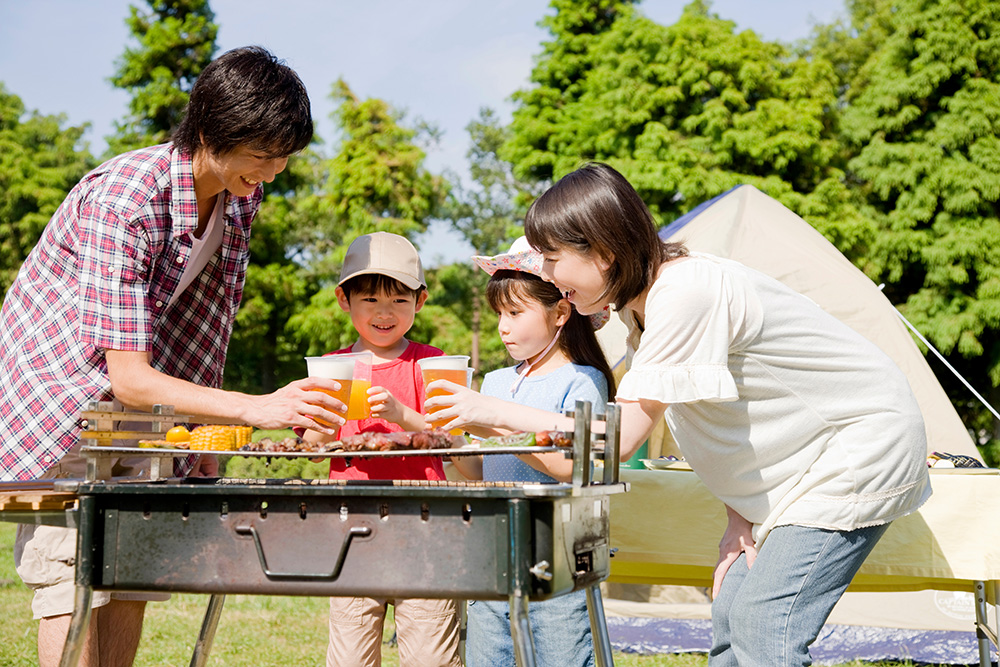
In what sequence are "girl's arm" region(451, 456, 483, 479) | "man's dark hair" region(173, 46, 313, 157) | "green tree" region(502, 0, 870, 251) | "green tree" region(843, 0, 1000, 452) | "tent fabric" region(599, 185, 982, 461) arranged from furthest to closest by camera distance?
"green tree" region(502, 0, 870, 251) < "green tree" region(843, 0, 1000, 452) < "tent fabric" region(599, 185, 982, 461) < "girl's arm" region(451, 456, 483, 479) < "man's dark hair" region(173, 46, 313, 157)

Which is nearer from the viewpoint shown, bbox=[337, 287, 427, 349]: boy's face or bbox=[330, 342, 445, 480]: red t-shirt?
bbox=[330, 342, 445, 480]: red t-shirt

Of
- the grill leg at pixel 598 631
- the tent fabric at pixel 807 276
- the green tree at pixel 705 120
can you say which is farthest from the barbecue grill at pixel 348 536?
the green tree at pixel 705 120

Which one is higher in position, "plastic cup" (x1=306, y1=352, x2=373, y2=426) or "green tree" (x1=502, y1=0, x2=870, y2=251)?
"green tree" (x1=502, y1=0, x2=870, y2=251)

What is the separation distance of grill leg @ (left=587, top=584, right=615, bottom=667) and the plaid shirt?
1.38 metres

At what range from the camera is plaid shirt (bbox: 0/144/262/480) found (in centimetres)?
238

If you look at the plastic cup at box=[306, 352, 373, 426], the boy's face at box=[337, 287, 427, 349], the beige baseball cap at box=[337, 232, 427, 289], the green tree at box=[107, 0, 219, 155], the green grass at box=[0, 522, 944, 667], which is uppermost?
the green tree at box=[107, 0, 219, 155]

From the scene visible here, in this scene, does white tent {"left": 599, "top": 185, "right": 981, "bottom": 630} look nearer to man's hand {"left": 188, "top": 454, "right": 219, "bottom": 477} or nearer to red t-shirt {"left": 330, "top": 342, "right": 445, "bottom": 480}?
red t-shirt {"left": 330, "top": 342, "right": 445, "bottom": 480}

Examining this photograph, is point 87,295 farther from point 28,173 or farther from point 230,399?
point 28,173

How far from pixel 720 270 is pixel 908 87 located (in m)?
15.8

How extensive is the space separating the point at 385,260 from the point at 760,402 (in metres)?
1.43

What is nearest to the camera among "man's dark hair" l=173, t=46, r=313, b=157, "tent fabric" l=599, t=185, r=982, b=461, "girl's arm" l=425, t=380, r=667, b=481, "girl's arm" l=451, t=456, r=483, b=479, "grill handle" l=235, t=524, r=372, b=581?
"grill handle" l=235, t=524, r=372, b=581

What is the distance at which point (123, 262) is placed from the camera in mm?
2404

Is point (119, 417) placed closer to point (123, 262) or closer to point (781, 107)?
point (123, 262)

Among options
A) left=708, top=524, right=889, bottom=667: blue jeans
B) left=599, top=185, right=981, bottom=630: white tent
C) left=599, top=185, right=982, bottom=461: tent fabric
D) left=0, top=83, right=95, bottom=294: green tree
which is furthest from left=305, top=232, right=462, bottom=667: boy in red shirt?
left=0, top=83, right=95, bottom=294: green tree
